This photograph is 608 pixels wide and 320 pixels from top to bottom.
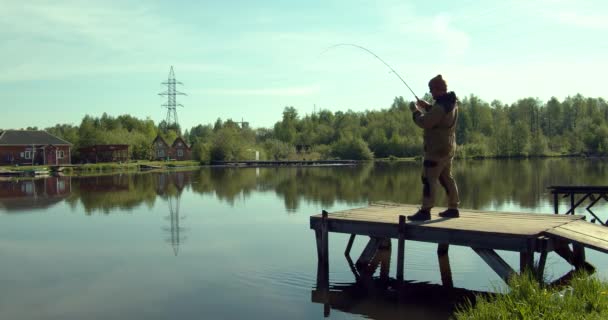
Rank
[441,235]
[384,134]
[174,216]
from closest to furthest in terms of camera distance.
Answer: [441,235], [174,216], [384,134]

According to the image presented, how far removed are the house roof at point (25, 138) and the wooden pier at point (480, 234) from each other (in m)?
78.4

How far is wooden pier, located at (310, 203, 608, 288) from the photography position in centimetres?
1041

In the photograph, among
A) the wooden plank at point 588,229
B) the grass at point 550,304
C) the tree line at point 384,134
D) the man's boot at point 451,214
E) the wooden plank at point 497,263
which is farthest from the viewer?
the tree line at point 384,134

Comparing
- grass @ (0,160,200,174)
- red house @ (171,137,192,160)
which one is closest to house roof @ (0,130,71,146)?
grass @ (0,160,200,174)

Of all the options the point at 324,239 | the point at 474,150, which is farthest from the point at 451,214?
the point at 474,150

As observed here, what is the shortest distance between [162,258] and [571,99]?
146469mm

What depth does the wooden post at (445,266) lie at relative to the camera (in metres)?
13.2

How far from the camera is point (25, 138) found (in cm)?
8288

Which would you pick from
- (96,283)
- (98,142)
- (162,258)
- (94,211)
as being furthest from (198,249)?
(98,142)

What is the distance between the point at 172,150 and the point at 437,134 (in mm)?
93996

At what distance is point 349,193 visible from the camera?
35.9m

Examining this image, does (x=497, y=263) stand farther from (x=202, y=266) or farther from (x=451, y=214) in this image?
(x=202, y=266)

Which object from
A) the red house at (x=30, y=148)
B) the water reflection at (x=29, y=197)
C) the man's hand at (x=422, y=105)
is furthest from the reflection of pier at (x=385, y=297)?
the red house at (x=30, y=148)

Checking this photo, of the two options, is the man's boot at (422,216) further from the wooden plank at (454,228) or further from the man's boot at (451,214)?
the man's boot at (451,214)
